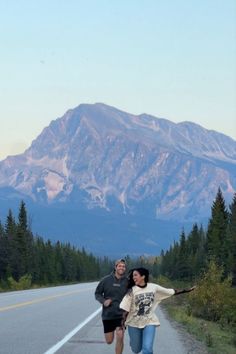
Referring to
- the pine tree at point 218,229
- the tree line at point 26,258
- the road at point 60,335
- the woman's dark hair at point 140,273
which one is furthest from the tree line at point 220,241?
the woman's dark hair at point 140,273

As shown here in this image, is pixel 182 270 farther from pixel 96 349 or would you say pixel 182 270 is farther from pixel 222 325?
pixel 96 349

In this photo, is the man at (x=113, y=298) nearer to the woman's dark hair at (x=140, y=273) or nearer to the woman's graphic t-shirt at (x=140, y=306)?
the woman's dark hair at (x=140, y=273)

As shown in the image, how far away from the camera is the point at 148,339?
10578mm

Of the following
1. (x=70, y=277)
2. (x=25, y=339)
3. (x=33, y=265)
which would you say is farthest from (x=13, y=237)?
(x=25, y=339)

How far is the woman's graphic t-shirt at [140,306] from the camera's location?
35.2ft

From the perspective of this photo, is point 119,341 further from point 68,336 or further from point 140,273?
point 68,336

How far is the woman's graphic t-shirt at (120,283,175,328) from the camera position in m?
10.7

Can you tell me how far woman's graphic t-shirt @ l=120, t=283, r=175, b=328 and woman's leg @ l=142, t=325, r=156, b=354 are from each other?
8 centimetres

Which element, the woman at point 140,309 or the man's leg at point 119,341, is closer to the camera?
the woman at point 140,309

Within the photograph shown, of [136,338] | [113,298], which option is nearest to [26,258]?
[113,298]

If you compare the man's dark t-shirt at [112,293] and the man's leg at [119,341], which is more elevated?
the man's dark t-shirt at [112,293]

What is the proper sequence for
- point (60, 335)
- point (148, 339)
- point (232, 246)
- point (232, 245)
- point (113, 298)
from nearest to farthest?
point (148, 339) < point (113, 298) < point (60, 335) < point (232, 245) < point (232, 246)

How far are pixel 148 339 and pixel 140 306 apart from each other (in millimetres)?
510

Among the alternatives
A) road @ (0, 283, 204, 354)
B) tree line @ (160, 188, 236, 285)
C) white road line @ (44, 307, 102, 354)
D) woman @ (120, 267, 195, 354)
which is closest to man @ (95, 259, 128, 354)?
woman @ (120, 267, 195, 354)
